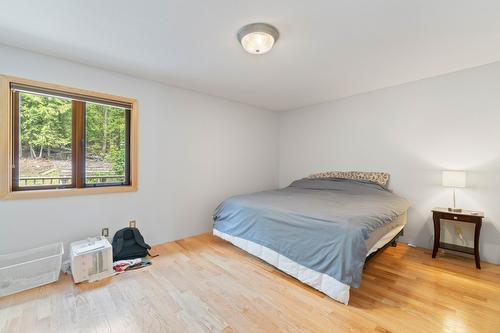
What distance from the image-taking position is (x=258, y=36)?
1.84 meters

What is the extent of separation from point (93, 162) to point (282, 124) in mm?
3460

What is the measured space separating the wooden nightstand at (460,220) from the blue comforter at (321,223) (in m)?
0.37

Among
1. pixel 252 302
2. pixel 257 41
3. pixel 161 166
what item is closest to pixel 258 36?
pixel 257 41

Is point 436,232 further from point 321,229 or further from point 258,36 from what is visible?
point 258,36

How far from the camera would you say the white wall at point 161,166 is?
2207mm

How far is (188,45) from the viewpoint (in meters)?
2.10

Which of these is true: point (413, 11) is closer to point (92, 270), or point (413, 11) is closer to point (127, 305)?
point (127, 305)

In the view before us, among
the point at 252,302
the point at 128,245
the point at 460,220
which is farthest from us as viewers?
the point at 128,245

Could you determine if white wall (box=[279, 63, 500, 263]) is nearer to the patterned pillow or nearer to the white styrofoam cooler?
the patterned pillow

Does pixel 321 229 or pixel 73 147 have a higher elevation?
pixel 73 147

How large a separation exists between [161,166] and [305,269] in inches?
87.9

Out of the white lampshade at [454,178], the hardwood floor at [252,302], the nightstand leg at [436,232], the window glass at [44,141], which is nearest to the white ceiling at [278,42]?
the window glass at [44,141]

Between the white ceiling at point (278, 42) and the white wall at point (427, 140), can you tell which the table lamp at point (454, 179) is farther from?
the white ceiling at point (278, 42)

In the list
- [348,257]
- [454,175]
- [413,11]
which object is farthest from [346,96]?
[348,257]
